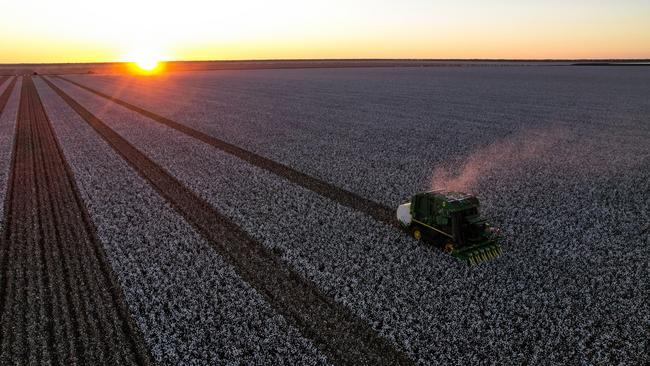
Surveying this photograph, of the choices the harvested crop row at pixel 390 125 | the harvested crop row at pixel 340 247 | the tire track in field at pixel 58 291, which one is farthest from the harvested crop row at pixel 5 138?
the harvested crop row at pixel 390 125

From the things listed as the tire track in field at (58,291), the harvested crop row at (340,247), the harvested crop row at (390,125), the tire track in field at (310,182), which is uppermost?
the harvested crop row at (390,125)

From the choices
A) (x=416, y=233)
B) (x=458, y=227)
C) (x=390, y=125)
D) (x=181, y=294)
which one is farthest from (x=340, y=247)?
(x=390, y=125)

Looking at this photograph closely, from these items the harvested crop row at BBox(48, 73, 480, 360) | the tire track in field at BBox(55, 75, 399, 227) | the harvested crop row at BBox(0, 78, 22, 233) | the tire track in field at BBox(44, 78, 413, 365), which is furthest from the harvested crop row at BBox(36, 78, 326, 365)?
the tire track in field at BBox(55, 75, 399, 227)

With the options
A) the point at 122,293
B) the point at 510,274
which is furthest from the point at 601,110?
the point at 122,293

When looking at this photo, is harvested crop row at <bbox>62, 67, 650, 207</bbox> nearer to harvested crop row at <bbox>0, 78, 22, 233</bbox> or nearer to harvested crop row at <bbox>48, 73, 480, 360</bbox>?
harvested crop row at <bbox>48, 73, 480, 360</bbox>

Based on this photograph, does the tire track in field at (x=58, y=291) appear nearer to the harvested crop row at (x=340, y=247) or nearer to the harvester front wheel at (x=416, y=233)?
the harvested crop row at (x=340, y=247)

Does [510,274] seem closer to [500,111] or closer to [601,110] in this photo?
[500,111]
